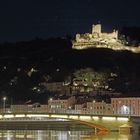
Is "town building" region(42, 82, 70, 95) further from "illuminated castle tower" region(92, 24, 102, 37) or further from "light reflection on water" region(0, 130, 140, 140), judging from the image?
"light reflection on water" region(0, 130, 140, 140)

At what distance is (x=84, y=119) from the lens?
132ft

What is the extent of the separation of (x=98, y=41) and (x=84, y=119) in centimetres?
5263

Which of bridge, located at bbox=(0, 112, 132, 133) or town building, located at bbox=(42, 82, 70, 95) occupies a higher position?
town building, located at bbox=(42, 82, 70, 95)

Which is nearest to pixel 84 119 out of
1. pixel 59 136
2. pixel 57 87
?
pixel 59 136

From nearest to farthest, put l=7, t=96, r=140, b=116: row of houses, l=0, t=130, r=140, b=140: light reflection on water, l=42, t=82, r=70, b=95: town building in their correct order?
l=0, t=130, r=140, b=140: light reflection on water, l=7, t=96, r=140, b=116: row of houses, l=42, t=82, r=70, b=95: town building

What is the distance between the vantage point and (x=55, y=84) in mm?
76438

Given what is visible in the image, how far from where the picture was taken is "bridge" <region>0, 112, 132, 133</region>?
38250mm

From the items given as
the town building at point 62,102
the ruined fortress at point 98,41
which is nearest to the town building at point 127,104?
the town building at point 62,102

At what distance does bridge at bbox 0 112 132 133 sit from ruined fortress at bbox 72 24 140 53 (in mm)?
49891

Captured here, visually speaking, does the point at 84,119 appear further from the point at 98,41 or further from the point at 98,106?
the point at 98,41

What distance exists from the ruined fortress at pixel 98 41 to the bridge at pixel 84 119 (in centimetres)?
4989

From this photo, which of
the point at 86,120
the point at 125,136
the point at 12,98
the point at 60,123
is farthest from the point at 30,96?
the point at 125,136

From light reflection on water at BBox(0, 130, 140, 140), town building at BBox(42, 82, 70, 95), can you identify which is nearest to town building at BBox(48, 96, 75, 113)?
town building at BBox(42, 82, 70, 95)

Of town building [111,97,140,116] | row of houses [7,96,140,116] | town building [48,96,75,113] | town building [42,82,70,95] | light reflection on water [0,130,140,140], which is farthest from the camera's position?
town building [42,82,70,95]
